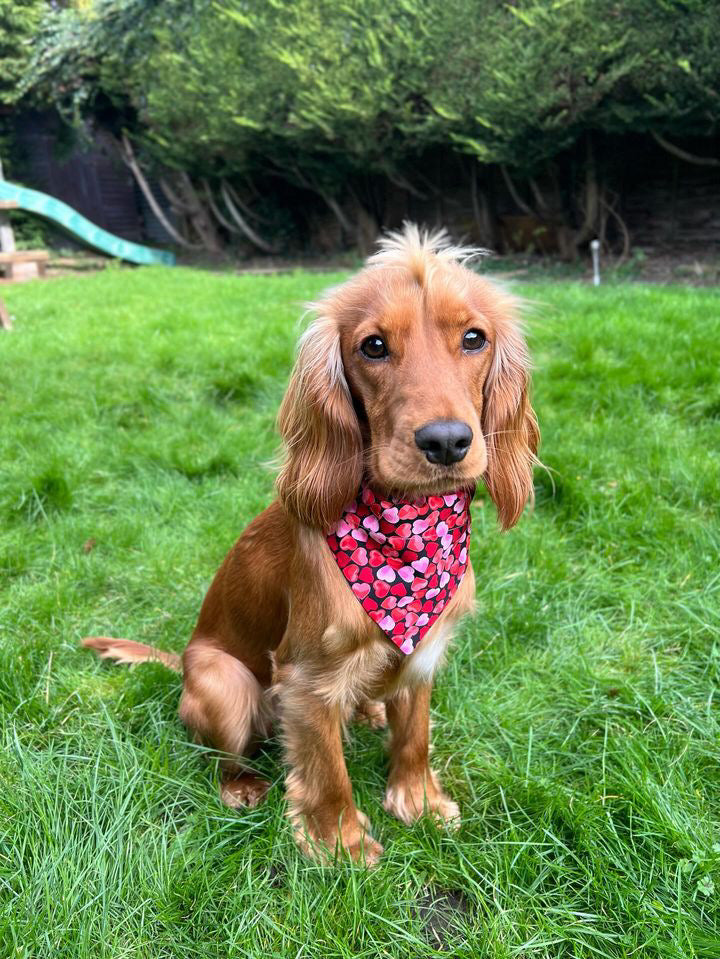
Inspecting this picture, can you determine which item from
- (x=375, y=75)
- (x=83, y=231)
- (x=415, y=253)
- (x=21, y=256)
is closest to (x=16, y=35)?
(x=83, y=231)

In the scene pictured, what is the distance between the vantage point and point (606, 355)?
4.83m

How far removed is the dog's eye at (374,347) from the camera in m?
1.56

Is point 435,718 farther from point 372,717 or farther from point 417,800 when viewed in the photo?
point 417,800

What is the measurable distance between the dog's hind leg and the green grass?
93 millimetres

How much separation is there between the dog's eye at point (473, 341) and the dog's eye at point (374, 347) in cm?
Answer: 20

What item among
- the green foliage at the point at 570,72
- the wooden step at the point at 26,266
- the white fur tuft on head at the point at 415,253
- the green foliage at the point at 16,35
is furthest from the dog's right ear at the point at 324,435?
the green foliage at the point at 16,35

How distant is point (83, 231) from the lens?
55.8 feet

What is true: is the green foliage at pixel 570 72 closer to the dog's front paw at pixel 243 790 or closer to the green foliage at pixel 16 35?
the dog's front paw at pixel 243 790

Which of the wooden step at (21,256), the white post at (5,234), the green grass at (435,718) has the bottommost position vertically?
the green grass at (435,718)

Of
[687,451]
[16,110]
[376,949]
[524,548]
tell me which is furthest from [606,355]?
[16,110]

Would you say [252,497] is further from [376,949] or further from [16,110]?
[16,110]

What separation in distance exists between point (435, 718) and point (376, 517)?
2.99 feet

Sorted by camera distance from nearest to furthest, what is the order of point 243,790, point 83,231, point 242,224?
1. point 243,790
2. point 242,224
3. point 83,231

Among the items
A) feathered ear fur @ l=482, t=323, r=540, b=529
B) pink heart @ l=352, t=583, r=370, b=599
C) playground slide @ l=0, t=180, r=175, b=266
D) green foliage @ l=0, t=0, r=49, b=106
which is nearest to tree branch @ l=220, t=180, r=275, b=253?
playground slide @ l=0, t=180, r=175, b=266
